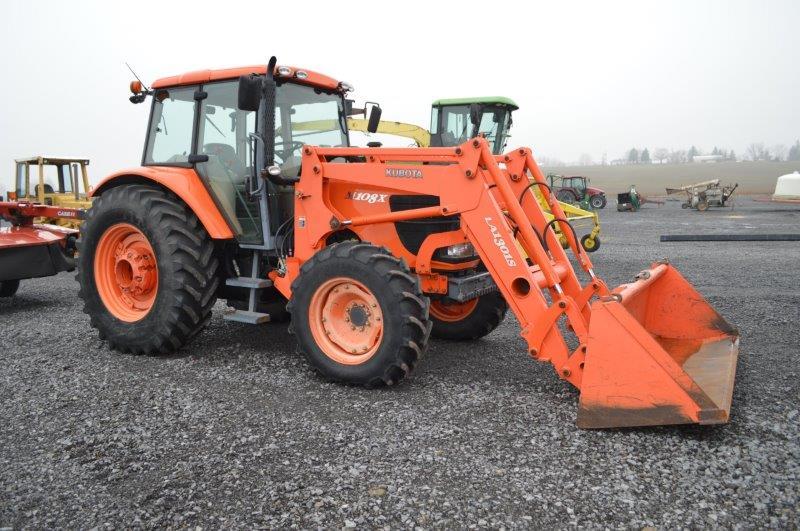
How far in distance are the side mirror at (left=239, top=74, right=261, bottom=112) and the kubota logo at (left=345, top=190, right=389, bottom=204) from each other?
1.02 m

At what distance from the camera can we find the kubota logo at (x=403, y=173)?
4.69m

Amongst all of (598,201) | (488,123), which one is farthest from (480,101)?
(598,201)

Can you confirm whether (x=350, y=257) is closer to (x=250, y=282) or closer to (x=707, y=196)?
(x=250, y=282)

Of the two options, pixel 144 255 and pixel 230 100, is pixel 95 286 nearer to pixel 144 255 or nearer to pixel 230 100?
pixel 144 255

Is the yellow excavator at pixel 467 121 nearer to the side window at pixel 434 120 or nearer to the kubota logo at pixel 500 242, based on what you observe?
the side window at pixel 434 120

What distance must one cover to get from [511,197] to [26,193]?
558 inches

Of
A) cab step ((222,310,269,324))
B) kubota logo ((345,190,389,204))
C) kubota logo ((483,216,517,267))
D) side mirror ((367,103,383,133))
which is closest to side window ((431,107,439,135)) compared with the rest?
side mirror ((367,103,383,133))

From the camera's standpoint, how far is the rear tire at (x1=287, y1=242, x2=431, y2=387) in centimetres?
432

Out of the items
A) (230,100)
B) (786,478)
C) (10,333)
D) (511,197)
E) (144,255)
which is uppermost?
(230,100)

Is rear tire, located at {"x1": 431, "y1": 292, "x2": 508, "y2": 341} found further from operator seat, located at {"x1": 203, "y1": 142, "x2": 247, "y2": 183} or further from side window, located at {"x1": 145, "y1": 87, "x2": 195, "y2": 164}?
side window, located at {"x1": 145, "y1": 87, "x2": 195, "y2": 164}

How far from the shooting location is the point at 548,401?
424 centimetres

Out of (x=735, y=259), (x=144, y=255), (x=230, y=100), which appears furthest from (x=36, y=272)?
(x=735, y=259)

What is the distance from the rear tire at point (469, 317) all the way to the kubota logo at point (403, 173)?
1539 millimetres

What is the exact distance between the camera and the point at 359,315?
183 inches
